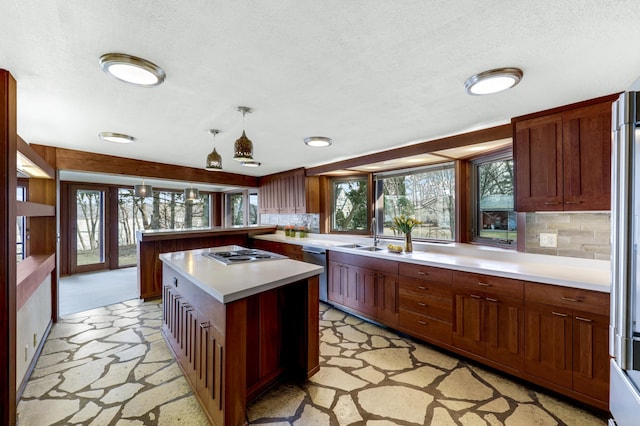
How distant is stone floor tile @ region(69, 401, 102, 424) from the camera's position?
183 centimetres

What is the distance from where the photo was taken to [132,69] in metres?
1.57

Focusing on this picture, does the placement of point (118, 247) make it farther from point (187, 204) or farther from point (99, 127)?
point (99, 127)

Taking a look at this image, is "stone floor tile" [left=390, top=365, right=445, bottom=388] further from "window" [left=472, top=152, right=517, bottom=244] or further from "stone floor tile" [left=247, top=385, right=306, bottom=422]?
"window" [left=472, top=152, right=517, bottom=244]

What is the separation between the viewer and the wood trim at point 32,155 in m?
2.04

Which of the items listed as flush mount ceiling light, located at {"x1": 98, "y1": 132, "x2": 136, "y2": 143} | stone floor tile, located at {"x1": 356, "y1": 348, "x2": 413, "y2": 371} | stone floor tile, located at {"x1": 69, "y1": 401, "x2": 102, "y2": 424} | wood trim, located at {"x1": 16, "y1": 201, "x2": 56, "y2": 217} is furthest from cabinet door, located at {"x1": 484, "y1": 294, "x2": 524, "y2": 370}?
flush mount ceiling light, located at {"x1": 98, "y1": 132, "x2": 136, "y2": 143}

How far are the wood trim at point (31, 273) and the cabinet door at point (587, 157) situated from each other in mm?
4081

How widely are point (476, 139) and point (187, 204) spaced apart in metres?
7.48

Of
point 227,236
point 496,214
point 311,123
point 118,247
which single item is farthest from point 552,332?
point 118,247

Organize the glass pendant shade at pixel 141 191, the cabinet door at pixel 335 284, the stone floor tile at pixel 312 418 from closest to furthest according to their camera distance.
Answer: the stone floor tile at pixel 312 418 → the cabinet door at pixel 335 284 → the glass pendant shade at pixel 141 191

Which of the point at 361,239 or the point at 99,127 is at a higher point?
the point at 99,127

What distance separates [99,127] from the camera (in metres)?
2.77

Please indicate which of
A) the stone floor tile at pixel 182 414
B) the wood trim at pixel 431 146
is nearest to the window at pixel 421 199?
the wood trim at pixel 431 146

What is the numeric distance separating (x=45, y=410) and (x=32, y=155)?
2.02 meters

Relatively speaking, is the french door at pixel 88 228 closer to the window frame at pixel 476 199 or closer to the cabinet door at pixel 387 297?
the cabinet door at pixel 387 297
